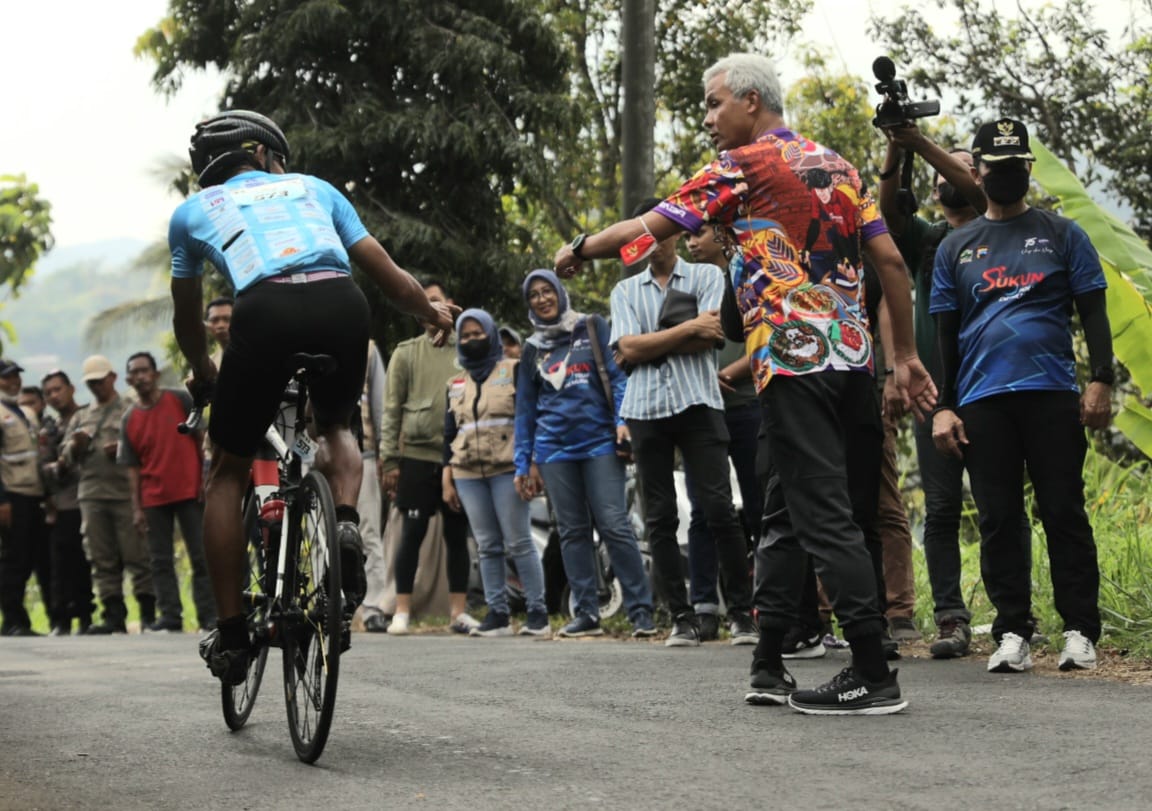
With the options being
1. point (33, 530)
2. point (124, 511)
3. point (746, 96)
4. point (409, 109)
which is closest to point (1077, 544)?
point (746, 96)

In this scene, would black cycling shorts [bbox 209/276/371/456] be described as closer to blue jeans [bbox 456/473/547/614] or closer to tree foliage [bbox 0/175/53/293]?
blue jeans [bbox 456/473/547/614]

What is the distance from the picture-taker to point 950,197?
7.68m

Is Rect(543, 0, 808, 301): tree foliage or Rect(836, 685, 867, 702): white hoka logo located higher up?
Rect(543, 0, 808, 301): tree foliage

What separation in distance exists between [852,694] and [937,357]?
2852 millimetres

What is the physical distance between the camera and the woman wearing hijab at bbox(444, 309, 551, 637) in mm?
11172

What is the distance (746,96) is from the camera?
5.80 metres

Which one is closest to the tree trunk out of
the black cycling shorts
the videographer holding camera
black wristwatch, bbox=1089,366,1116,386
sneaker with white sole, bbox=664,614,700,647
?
sneaker with white sole, bbox=664,614,700,647

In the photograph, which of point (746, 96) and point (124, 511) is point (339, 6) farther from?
point (746, 96)

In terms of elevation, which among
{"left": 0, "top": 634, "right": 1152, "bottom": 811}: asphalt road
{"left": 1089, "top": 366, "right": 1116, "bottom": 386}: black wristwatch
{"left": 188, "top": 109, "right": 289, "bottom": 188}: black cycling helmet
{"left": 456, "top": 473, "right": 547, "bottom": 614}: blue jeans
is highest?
{"left": 188, "top": 109, "right": 289, "bottom": 188}: black cycling helmet

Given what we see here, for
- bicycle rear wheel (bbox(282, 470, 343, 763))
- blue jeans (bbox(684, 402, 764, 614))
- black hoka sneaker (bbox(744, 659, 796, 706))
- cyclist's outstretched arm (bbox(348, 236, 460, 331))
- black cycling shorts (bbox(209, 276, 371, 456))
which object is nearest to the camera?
bicycle rear wheel (bbox(282, 470, 343, 763))

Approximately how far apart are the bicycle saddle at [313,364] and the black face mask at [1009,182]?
3.17 m

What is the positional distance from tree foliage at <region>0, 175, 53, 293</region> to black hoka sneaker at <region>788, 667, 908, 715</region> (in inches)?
1179

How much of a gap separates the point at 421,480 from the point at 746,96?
21.6ft

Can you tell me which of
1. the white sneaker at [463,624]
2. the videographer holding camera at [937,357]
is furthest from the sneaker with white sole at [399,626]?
the videographer holding camera at [937,357]
